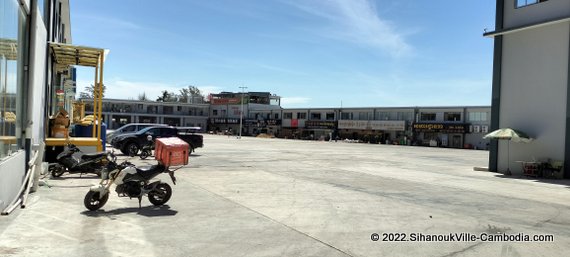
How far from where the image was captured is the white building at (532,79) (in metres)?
18.2

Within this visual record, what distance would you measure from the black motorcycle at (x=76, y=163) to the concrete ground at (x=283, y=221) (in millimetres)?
346

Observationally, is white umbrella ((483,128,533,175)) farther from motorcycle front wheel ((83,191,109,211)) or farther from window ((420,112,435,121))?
window ((420,112,435,121))

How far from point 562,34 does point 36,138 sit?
19637 mm

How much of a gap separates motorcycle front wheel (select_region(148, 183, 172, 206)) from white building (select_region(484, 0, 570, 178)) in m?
16.4

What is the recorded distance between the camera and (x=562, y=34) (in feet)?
59.9

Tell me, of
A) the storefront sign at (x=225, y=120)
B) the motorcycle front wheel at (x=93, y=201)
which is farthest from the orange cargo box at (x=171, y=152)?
the storefront sign at (x=225, y=120)

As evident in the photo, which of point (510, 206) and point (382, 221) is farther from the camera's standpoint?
point (510, 206)

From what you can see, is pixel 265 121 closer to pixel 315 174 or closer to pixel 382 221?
pixel 315 174

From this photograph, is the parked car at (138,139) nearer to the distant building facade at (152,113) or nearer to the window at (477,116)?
the window at (477,116)

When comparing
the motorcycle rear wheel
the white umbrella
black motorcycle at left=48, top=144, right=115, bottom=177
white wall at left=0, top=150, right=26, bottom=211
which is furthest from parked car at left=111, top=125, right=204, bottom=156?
the white umbrella

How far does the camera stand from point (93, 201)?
8.23 meters

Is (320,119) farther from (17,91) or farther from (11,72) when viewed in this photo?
(11,72)

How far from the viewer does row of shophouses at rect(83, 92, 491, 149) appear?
59759 mm

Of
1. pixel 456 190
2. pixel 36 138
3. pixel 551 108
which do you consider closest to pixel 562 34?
pixel 551 108
